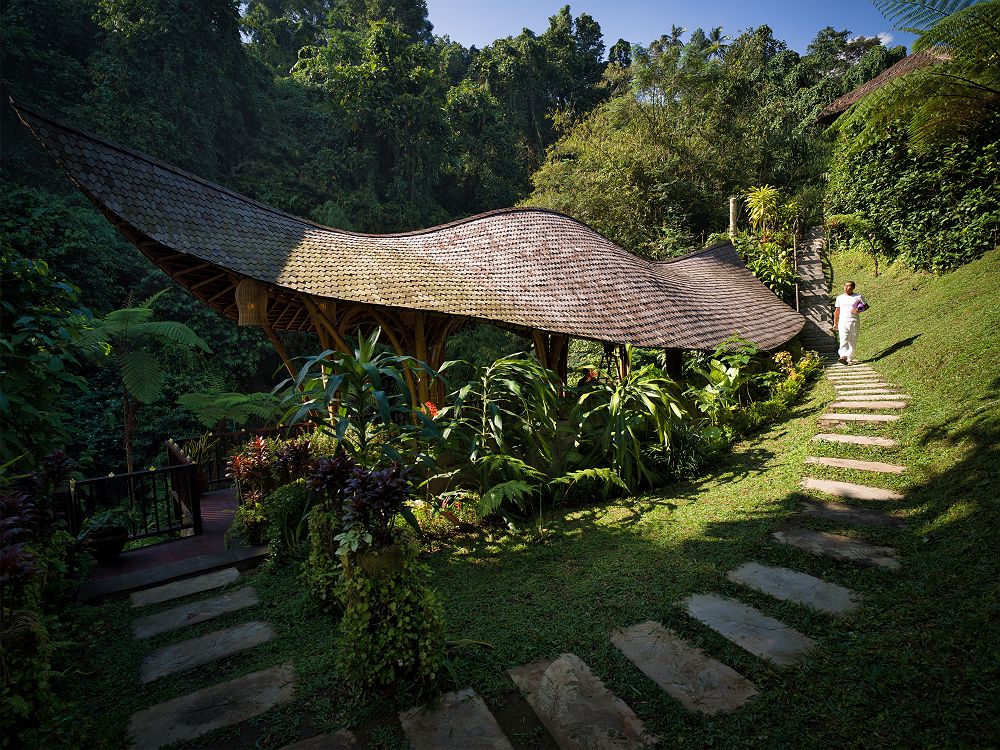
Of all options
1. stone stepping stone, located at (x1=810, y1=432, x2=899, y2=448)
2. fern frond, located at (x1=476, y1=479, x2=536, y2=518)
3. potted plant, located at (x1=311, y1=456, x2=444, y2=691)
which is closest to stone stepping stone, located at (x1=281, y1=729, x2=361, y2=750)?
potted plant, located at (x1=311, y1=456, x2=444, y2=691)

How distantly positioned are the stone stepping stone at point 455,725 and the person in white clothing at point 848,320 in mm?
8649

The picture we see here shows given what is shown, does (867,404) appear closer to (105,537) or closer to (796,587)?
(796,587)

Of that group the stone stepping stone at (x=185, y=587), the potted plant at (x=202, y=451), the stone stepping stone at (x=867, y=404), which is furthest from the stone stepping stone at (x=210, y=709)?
the stone stepping stone at (x=867, y=404)

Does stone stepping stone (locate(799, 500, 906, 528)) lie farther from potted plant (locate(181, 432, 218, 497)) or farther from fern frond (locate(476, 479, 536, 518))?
potted plant (locate(181, 432, 218, 497))

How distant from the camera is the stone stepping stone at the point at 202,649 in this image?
3.13 m

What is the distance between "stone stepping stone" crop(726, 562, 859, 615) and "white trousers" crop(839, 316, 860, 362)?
6.60 meters

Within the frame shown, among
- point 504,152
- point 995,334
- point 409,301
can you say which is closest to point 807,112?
point 504,152

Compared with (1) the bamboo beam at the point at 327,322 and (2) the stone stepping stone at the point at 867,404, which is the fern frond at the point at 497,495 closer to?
(1) the bamboo beam at the point at 327,322

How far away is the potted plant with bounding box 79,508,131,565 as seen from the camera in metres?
4.88

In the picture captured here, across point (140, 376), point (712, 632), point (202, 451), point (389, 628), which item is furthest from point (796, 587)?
point (140, 376)

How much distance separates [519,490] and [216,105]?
19.8m

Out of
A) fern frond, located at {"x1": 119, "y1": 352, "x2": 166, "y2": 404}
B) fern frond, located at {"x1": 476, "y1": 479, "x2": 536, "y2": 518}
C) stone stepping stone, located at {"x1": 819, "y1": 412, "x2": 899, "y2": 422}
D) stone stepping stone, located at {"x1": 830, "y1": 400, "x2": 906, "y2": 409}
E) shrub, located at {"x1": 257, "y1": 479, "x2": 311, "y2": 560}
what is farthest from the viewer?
Answer: fern frond, located at {"x1": 119, "y1": 352, "x2": 166, "y2": 404}

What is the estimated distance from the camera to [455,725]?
7.63ft

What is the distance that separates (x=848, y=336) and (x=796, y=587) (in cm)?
689
